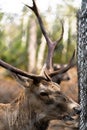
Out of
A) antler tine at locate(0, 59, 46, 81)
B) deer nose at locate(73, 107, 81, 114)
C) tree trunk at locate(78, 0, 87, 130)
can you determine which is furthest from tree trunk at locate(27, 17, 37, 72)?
tree trunk at locate(78, 0, 87, 130)

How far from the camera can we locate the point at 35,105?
817 centimetres

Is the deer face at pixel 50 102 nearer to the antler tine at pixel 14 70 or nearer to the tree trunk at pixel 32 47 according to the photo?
the antler tine at pixel 14 70

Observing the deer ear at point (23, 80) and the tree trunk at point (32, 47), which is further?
the tree trunk at point (32, 47)

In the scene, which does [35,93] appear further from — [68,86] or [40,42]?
[40,42]

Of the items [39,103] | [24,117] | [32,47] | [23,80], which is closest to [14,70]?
[23,80]

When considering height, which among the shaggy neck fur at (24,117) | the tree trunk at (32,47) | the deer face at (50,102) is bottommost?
the tree trunk at (32,47)

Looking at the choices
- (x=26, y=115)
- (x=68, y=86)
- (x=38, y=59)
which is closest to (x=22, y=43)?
(x=38, y=59)

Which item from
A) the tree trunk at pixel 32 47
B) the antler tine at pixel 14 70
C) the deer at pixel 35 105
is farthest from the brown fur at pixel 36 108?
the tree trunk at pixel 32 47

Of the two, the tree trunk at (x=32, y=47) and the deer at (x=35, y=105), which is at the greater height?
the deer at (x=35, y=105)

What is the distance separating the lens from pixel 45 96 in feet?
26.5

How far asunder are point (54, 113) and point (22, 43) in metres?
25.4

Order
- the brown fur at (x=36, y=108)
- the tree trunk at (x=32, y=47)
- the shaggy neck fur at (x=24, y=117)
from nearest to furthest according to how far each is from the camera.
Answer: the brown fur at (x=36, y=108)
the shaggy neck fur at (x=24, y=117)
the tree trunk at (x=32, y=47)

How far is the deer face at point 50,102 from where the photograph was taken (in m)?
7.94

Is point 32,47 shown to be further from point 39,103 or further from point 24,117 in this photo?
point 39,103
